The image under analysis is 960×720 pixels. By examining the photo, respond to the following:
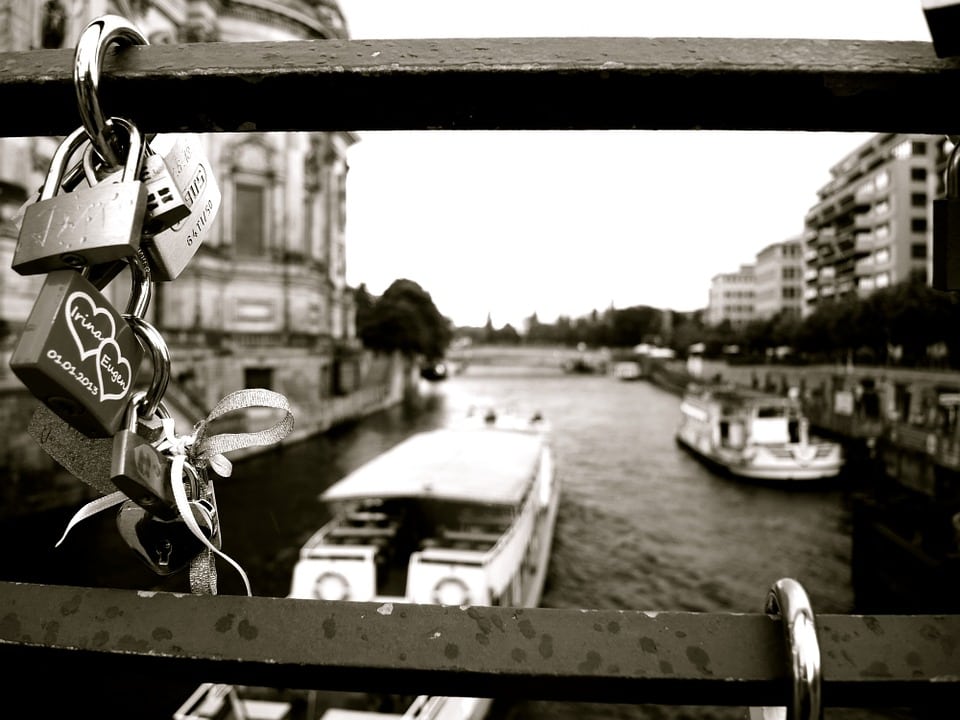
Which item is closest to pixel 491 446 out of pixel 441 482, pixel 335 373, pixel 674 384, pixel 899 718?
pixel 441 482

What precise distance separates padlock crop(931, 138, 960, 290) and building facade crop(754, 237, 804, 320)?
74103 mm

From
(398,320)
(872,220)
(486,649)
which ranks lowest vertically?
(486,649)

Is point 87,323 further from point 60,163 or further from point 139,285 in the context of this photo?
point 60,163

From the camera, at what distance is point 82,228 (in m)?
0.74

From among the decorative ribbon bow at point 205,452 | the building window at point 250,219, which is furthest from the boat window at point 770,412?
the decorative ribbon bow at point 205,452

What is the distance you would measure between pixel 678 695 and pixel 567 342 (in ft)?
410

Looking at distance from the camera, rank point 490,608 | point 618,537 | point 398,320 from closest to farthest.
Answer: point 490,608 → point 618,537 → point 398,320

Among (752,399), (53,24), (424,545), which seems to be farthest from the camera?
(752,399)

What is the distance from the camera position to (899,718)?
9.90 metres

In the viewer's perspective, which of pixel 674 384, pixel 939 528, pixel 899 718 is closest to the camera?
pixel 899 718

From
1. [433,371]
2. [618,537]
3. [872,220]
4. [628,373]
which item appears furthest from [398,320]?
[872,220]

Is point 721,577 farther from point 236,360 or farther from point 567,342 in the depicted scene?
point 567,342

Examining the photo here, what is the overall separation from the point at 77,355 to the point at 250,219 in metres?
34.3

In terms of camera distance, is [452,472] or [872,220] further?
[872,220]
